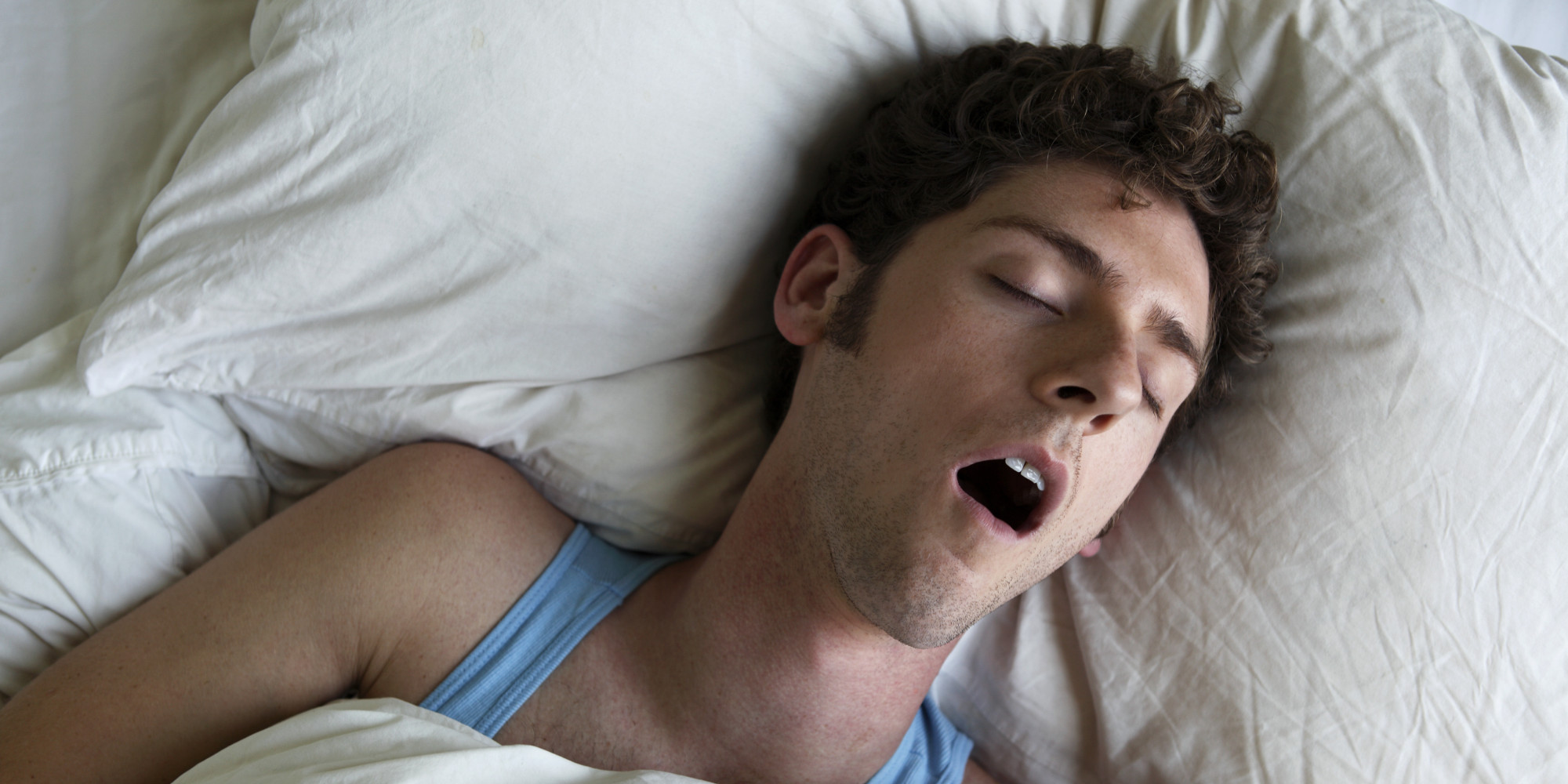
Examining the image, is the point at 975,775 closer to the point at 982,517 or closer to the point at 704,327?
the point at 982,517

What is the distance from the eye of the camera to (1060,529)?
1.05m

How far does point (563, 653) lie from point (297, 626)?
1.00 feet

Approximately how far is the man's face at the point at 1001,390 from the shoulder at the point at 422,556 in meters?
0.41

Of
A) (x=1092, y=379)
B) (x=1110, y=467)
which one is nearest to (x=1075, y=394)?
(x=1092, y=379)

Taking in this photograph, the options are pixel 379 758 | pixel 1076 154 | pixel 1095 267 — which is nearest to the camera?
pixel 379 758

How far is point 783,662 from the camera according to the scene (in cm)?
115

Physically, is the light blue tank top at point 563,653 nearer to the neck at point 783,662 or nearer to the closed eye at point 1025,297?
the neck at point 783,662

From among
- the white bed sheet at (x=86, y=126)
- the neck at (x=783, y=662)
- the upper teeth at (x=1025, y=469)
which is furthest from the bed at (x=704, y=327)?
the upper teeth at (x=1025, y=469)

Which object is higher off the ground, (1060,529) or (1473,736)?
(1060,529)

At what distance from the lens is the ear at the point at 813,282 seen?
47.5 inches

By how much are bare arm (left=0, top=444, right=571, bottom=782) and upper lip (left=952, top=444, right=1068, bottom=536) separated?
609 mm

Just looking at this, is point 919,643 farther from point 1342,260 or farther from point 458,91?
point 458,91

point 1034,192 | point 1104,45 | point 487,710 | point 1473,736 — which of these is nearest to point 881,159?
point 1034,192

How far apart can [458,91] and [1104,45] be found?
0.86 m
